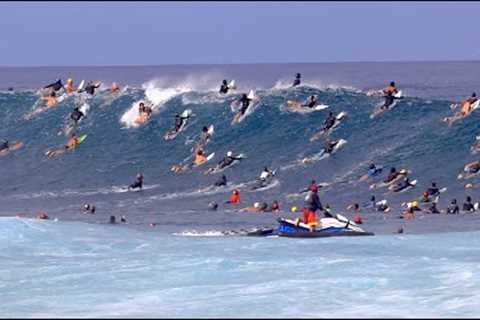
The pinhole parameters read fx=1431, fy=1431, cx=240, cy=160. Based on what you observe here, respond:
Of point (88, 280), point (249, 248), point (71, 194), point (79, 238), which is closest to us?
point (88, 280)

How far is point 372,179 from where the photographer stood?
5247 cm

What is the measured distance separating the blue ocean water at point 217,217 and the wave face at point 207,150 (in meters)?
0.11

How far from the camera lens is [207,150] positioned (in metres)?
58.8

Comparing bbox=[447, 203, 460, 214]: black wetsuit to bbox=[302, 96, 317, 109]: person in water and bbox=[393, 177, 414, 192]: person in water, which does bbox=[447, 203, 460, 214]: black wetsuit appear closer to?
bbox=[393, 177, 414, 192]: person in water

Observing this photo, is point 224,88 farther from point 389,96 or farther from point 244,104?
point 389,96

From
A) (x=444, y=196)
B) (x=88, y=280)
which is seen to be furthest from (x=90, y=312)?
(x=444, y=196)

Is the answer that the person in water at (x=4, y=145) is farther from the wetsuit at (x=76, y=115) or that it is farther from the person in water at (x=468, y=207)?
the person in water at (x=468, y=207)

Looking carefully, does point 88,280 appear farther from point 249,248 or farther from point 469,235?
point 469,235

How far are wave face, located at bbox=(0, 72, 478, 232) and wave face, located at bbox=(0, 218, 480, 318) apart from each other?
729cm

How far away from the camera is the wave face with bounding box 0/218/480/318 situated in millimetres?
26312

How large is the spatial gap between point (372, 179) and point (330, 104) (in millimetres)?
10969

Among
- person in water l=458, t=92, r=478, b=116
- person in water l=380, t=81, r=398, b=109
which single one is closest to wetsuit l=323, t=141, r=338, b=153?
person in water l=380, t=81, r=398, b=109

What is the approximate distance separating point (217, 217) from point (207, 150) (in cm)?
1299

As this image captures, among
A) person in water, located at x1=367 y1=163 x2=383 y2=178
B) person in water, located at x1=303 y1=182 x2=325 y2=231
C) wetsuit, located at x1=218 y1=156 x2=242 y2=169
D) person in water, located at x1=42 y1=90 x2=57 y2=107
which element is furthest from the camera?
person in water, located at x1=42 y1=90 x2=57 y2=107
